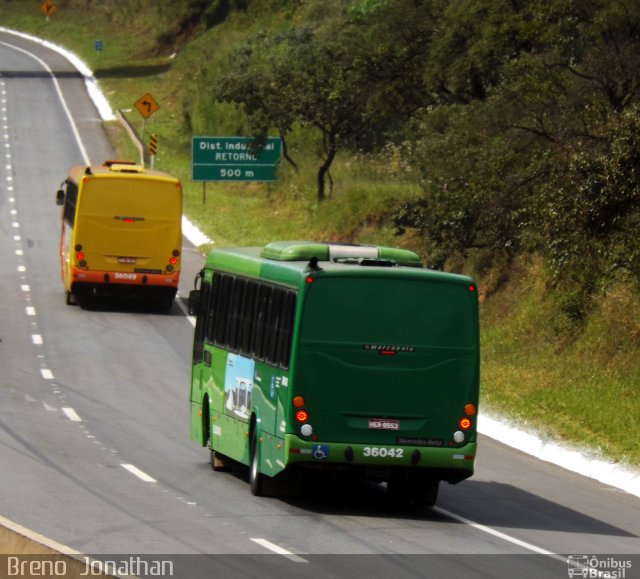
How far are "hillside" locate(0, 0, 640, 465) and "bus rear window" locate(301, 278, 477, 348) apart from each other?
5710 mm

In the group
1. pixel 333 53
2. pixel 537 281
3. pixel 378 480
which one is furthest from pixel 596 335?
pixel 333 53

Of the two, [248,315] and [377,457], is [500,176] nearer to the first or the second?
[248,315]

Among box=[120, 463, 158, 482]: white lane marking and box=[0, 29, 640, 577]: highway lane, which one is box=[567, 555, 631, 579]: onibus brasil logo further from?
box=[120, 463, 158, 482]: white lane marking

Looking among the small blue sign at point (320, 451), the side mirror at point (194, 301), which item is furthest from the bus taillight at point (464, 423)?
the side mirror at point (194, 301)

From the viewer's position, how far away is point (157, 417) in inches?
946

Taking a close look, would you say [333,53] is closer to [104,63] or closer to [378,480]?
[378,480]

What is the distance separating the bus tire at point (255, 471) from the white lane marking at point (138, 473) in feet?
4.42

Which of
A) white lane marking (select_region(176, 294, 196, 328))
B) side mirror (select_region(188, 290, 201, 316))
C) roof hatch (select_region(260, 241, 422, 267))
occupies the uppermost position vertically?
roof hatch (select_region(260, 241, 422, 267))

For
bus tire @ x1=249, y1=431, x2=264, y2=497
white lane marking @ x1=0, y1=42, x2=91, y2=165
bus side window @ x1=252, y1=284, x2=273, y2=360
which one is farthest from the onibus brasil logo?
white lane marking @ x1=0, y1=42, x2=91, y2=165

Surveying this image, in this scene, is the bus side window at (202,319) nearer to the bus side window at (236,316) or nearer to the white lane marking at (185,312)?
the bus side window at (236,316)

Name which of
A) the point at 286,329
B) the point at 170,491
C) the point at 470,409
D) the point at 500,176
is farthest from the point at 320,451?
the point at 500,176

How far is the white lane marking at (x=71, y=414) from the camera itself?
23391mm

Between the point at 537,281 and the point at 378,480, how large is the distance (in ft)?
51.6

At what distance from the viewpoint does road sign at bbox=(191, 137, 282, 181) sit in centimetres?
4938
